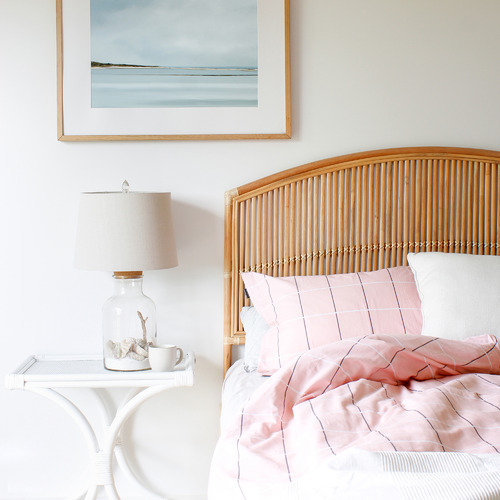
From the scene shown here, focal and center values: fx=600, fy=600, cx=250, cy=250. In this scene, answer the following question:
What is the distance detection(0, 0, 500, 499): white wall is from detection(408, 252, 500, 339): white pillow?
0.56 metres

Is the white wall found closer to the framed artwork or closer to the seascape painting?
the framed artwork

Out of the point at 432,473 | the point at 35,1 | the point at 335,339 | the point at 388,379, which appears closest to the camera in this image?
the point at 432,473

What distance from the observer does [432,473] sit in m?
1.04

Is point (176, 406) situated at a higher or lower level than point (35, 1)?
lower

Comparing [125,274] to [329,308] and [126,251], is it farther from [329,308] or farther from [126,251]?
[329,308]

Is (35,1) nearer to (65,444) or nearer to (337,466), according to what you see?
(65,444)

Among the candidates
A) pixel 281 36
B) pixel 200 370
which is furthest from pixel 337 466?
pixel 281 36

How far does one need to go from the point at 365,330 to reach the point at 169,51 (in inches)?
50.0

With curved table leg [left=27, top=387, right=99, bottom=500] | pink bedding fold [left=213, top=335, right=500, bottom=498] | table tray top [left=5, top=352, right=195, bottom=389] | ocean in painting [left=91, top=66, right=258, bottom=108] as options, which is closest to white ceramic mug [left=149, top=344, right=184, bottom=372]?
table tray top [left=5, top=352, right=195, bottom=389]

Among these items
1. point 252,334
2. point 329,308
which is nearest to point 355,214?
point 329,308

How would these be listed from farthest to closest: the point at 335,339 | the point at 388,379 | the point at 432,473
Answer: the point at 335,339 → the point at 388,379 → the point at 432,473

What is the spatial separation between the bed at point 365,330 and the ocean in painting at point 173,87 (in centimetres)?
36

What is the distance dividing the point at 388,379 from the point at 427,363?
0.13 m

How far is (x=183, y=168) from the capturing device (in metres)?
2.33
